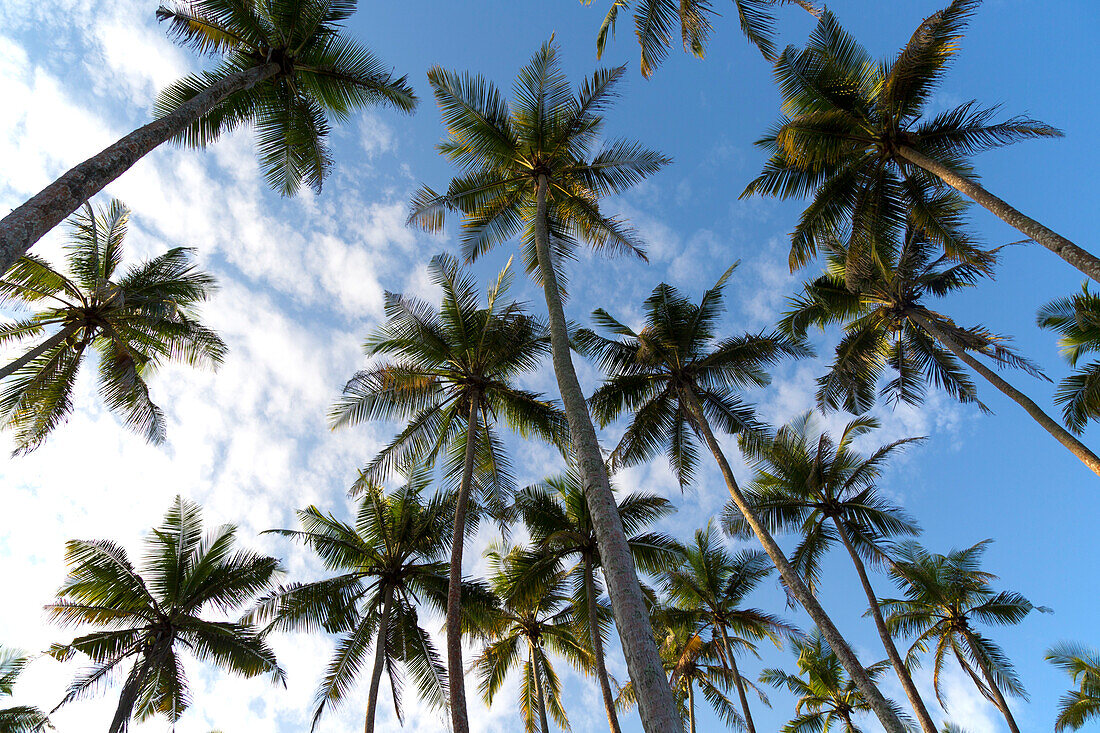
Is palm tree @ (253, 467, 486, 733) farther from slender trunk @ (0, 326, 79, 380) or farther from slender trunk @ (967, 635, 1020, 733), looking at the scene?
slender trunk @ (967, 635, 1020, 733)

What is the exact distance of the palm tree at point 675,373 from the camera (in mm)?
16531

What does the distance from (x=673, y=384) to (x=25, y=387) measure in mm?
16693

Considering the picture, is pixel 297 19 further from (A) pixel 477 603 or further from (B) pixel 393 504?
(A) pixel 477 603

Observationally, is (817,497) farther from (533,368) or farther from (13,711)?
(13,711)

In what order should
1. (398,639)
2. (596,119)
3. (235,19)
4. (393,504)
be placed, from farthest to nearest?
(393,504) < (398,639) < (596,119) < (235,19)

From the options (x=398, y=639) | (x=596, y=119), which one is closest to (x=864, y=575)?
(x=398, y=639)

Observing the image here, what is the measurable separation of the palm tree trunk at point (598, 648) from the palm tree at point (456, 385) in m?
3.62

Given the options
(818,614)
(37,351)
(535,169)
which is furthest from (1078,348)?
(37,351)

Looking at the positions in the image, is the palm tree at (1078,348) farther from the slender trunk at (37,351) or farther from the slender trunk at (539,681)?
the slender trunk at (37,351)

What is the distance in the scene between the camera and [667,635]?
68.7ft

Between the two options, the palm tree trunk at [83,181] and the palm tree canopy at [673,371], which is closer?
the palm tree trunk at [83,181]

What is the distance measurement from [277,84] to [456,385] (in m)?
7.55

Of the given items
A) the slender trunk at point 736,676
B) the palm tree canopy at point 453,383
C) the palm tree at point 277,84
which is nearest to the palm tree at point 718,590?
the slender trunk at point 736,676

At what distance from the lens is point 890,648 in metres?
15.5
